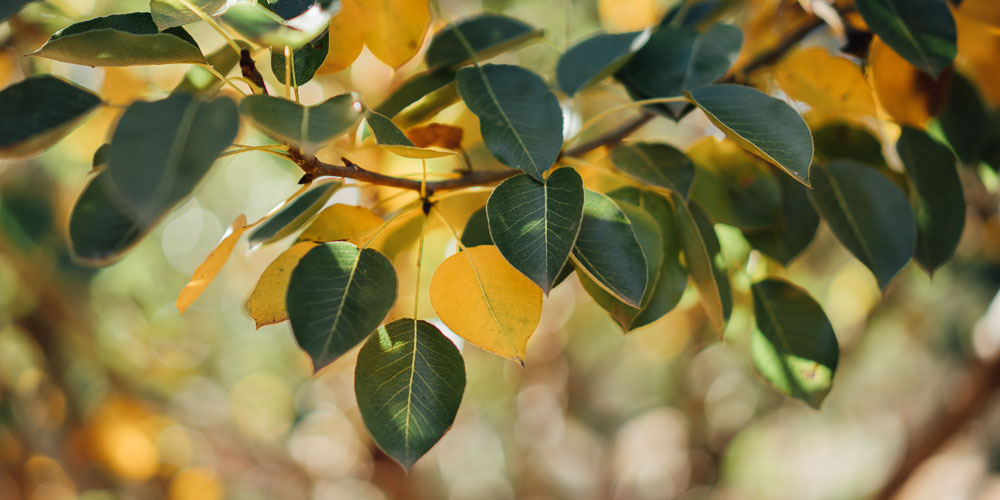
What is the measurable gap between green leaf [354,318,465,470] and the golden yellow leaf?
47cm

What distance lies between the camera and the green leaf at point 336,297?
13.4 inches

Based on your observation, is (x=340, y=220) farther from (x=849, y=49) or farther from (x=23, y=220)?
(x=23, y=220)

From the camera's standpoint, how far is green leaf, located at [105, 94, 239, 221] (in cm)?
24

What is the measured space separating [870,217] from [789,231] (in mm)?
75

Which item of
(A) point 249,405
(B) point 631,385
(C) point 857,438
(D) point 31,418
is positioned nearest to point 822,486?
(C) point 857,438

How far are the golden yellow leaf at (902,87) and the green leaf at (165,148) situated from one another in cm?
56

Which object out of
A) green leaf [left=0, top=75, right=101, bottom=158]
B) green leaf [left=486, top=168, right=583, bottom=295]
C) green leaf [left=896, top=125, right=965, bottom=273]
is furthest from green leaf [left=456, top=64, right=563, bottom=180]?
green leaf [left=896, top=125, right=965, bottom=273]

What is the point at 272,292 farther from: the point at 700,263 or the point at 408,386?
the point at 700,263

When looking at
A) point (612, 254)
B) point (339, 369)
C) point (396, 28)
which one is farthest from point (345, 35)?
point (339, 369)

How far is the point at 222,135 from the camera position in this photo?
265mm

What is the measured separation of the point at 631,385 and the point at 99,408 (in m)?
2.01

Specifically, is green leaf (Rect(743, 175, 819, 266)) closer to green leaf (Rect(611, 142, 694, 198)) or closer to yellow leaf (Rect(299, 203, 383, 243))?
green leaf (Rect(611, 142, 694, 198))

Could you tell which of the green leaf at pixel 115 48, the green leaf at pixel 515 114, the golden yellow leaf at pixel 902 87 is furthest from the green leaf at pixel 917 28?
the green leaf at pixel 115 48

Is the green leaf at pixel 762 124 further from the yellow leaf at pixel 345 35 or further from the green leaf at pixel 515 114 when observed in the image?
the yellow leaf at pixel 345 35
